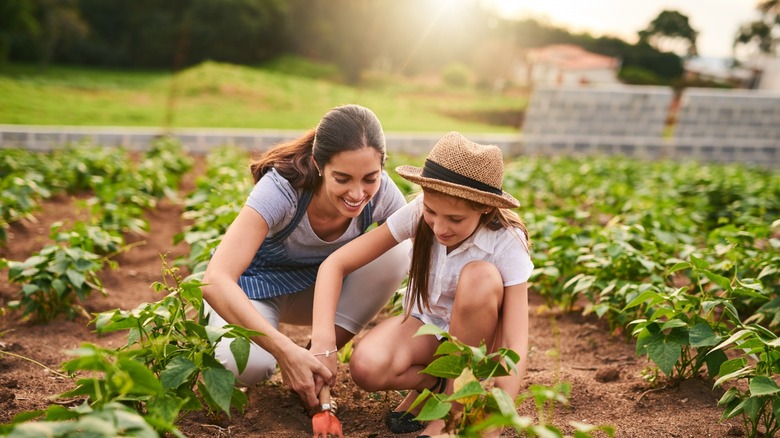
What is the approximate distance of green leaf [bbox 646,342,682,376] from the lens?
177cm

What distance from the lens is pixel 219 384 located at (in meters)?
1.47

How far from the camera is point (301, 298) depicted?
7.75ft

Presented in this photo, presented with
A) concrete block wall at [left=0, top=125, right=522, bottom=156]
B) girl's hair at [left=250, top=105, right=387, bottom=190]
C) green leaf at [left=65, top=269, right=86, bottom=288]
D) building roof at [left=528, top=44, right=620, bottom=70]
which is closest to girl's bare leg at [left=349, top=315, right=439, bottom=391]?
girl's hair at [left=250, top=105, right=387, bottom=190]

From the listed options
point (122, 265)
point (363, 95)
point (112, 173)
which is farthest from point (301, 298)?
point (363, 95)

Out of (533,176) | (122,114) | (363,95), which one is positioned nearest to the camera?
(533,176)

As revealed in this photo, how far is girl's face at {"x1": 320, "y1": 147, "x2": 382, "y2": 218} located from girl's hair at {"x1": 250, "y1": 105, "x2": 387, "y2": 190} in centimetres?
2

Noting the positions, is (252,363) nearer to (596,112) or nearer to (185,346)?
(185,346)

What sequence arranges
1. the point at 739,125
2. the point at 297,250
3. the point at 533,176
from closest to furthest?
the point at 297,250
the point at 533,176
the point at 739,125

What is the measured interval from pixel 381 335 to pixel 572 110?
6574 mm

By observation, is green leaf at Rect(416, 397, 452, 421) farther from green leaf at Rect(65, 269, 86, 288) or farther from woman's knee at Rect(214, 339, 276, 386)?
green leaf at Rect(65, 269, 86, 288)

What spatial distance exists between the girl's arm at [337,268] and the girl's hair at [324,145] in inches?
9.8

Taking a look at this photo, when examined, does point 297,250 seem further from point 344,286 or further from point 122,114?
point 122,114

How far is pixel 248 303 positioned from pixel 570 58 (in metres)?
10.6

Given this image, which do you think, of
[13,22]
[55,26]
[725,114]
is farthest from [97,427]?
[13,22]
